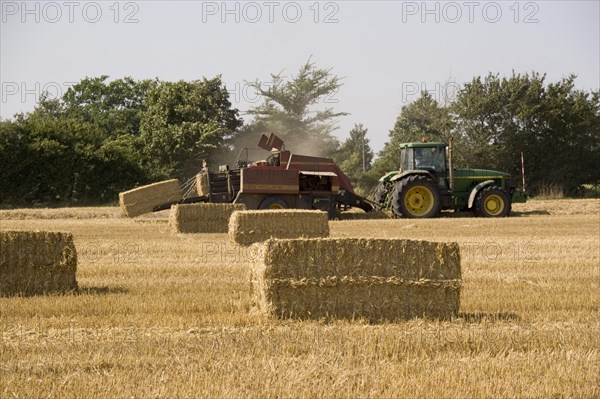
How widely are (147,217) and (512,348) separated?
71.1ft

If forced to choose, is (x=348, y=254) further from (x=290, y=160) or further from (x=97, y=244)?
(x=290, y=160)

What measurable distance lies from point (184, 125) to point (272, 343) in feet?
126

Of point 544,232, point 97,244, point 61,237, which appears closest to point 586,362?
point 61,237

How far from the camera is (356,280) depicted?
8.51m

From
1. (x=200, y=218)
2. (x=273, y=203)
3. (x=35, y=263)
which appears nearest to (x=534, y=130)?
(x=273, y=203)

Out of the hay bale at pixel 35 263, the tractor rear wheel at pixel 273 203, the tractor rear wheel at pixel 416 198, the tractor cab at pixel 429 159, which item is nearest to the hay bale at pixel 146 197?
the tractor rear wheel at pixel 273 203

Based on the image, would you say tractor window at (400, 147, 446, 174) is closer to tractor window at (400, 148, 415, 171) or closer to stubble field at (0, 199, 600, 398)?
tractor window at (400, 148, 415, 171)

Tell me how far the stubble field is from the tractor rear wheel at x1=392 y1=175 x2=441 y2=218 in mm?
12747

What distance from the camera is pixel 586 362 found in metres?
6.76

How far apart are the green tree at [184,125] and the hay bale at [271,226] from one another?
24.6m

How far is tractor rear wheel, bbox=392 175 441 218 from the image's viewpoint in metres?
25.9

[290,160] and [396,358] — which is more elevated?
[290,160]

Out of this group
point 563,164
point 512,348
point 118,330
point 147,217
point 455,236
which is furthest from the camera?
point 563,164

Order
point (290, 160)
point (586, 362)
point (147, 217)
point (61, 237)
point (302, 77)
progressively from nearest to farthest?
point (586, 362) → point (61, 237) → point (290, 160) → point (147, 217) → point (302, 77)
